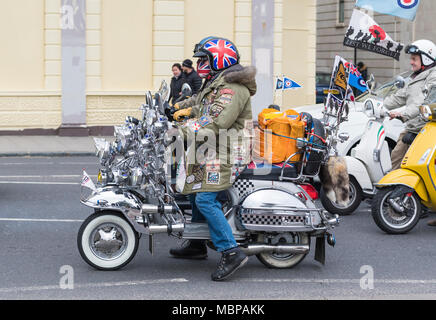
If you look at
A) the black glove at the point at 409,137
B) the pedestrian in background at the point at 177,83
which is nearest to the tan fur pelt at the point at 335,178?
the black glove at the point at 409,137

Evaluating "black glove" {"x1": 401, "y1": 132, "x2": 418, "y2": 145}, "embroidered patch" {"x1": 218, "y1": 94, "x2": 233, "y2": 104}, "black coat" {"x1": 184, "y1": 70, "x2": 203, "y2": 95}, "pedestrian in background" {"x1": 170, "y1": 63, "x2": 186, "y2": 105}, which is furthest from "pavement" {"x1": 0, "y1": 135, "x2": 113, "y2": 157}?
"embroidered patch" {"x1": 218, "y1": 94, "x2": 233, "y2": 104}

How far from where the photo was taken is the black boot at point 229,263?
6.44 metres

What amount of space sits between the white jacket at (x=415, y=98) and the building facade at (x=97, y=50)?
453 inches

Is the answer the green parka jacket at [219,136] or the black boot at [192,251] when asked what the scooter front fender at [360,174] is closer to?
the black boot at [192,251]

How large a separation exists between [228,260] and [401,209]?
103 inches

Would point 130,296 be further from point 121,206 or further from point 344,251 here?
point 344,251

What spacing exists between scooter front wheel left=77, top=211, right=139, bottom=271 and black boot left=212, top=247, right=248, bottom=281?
0.70 m

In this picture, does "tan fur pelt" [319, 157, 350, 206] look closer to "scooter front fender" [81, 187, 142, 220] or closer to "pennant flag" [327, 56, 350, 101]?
"pennant flag" [327, 56, 350, 101]

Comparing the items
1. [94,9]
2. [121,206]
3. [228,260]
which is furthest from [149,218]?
[94,9]

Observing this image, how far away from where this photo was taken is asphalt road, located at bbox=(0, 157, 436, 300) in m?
6.13

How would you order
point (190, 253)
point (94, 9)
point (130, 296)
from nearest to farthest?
point (130, 296), point (190, 253), point (94, 9)

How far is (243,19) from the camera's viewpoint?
2066 centimetres

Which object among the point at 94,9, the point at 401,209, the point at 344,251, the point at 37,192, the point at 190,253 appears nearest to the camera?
the point at 190,253

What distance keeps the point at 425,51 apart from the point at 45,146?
401 inches
